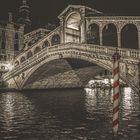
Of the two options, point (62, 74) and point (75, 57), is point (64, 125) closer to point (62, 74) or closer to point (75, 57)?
point (75, 57)

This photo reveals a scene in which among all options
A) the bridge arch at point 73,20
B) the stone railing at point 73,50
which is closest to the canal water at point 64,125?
the stone railing at point 73,50

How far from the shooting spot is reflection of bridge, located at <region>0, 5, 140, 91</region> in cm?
2092

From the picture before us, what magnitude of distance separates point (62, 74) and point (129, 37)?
9.85 meters

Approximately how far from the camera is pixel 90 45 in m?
25.0

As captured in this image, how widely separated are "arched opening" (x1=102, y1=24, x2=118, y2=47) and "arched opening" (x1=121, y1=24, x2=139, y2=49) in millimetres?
1209

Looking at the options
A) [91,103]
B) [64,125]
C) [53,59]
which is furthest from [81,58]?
[64,125]

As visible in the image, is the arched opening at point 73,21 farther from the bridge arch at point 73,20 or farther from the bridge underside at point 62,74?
the bridge underside at point 62,74

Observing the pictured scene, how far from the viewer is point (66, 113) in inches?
651

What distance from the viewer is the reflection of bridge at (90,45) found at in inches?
824

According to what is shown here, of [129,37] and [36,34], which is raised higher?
[36,34]

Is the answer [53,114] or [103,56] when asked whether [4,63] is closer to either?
[103,56]

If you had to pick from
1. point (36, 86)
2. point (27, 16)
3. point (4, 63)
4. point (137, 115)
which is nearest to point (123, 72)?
point (137, 115)

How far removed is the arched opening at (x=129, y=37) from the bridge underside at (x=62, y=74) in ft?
13.0

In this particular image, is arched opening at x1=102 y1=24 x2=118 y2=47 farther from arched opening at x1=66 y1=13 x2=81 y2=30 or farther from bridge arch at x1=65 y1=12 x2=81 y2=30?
arched opening at x1=66 y1=13 x2=81 y2=30
